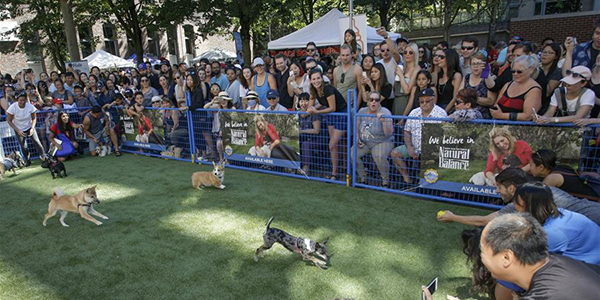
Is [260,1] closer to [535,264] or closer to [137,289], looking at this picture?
[137,289]

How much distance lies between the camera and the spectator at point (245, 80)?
307 inches

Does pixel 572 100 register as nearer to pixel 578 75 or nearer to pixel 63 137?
pixel 578 75

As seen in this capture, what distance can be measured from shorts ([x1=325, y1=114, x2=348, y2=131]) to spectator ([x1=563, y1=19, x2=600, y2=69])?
3282 millimetres

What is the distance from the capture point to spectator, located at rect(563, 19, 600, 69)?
5188 millimetres

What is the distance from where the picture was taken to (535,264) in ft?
6.18

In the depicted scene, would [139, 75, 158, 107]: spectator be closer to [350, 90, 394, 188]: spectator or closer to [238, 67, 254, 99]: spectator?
[238, 67, 254, 99]: spectator

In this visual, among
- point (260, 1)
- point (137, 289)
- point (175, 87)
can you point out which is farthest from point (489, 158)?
point (260, 1)

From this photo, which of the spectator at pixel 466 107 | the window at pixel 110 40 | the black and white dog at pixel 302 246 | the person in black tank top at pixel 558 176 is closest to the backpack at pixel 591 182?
the person in black tank top at pixel 558 176

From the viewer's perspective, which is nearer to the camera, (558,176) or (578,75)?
(558,176)

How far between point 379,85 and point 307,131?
1415 millimetres

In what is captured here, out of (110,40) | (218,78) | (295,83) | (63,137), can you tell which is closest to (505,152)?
(295,83)

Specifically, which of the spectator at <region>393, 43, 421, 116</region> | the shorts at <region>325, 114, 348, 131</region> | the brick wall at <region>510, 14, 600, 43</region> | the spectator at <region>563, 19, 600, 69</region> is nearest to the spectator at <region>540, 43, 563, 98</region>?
the spectator at <region>563, 19, 600, 69</region>

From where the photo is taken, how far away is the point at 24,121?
8.41 metres

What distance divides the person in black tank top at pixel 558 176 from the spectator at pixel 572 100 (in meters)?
0.68
